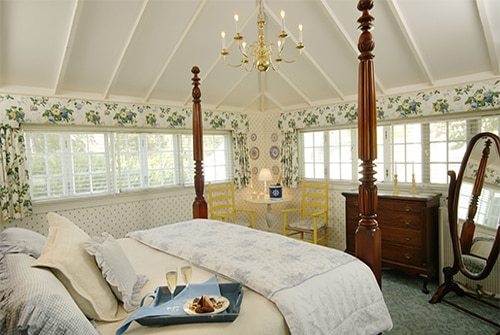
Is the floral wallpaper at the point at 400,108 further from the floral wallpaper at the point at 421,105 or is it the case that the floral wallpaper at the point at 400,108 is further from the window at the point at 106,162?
the window at the point at 106,162

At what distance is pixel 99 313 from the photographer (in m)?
1.38

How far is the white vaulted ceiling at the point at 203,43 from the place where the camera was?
275 centimetres

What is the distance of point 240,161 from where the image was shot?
17.4ft

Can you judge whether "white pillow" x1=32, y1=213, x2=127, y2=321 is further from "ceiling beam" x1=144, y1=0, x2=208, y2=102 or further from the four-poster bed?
"ceiling beam" x1=144, y1=0, x2=208, y2=102

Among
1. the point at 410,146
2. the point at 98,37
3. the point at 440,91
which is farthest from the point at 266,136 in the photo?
the point at 98,37

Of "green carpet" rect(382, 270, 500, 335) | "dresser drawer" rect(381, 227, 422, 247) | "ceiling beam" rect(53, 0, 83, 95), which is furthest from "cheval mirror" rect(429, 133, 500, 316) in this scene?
"ceiling beam" rect(53, 0, 83, 95)

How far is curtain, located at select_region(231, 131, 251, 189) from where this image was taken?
17.2 ft

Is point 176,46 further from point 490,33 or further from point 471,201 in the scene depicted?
point 471,201

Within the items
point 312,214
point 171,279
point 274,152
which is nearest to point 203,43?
point 274,152

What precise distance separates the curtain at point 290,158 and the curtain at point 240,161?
0.65 m

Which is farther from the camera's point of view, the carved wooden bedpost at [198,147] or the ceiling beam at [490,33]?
the carved wooden bedpost at [198,147]

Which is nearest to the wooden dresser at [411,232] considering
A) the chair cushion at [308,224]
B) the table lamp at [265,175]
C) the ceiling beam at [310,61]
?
the chair cushion at [308,224]

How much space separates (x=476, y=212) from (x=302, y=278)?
2.24 meters

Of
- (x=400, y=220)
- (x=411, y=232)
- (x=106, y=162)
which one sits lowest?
(x=411, y=232)
